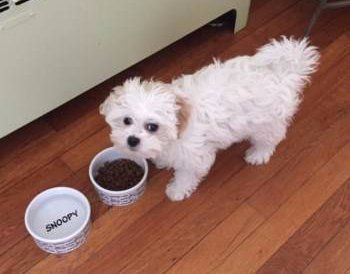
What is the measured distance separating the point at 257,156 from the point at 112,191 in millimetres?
512

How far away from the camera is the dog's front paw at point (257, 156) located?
1.60m

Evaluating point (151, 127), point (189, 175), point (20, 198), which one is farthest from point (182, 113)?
point (20, 198)

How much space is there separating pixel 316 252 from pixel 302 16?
1138 millimetres

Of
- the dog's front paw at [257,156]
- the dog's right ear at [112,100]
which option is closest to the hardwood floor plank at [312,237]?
the dog's front paw at [257,156]

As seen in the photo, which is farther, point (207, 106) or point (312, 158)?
Result: point (312, 158)

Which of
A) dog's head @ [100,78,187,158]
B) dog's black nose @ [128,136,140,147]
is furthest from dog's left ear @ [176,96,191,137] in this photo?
dog's black nose @ [128,136,140,147]

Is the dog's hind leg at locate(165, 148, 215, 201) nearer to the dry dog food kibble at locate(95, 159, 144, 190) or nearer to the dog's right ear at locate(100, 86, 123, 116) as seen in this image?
the dry dog food kibble at locate(95, 159, 144, 190)

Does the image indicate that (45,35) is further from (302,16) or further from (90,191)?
(302,16)

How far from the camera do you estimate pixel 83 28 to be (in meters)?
1.45

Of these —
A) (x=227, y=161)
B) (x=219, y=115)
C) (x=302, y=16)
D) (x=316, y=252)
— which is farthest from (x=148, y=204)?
(x=302, y=16)

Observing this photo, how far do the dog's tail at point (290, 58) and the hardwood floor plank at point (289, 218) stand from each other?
1.41ft

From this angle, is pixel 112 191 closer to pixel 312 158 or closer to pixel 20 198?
pixel 20 198

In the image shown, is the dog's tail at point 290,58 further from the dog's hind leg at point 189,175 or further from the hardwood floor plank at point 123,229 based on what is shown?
the hardwood floor plank at point 123,229

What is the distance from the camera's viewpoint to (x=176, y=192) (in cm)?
151
